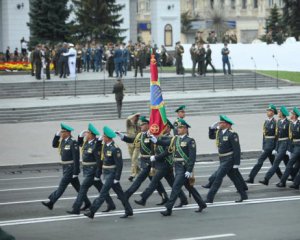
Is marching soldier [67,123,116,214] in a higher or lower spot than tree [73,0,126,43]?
lower

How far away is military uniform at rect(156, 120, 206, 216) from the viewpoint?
55.9 ft

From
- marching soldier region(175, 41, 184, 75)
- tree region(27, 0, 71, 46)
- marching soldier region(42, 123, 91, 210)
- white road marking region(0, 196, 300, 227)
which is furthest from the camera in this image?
tree region(27, 0, 71, 46)

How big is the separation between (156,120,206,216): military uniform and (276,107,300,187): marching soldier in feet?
11.2

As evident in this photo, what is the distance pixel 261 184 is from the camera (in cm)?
2072

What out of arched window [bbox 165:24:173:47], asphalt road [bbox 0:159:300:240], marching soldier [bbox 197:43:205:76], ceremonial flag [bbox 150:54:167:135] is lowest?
asphalt road [bbox 0:159:300:240]

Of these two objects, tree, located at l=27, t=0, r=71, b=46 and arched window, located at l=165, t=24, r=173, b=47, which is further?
arched window, located at l=165, t=24, r=173, b=47

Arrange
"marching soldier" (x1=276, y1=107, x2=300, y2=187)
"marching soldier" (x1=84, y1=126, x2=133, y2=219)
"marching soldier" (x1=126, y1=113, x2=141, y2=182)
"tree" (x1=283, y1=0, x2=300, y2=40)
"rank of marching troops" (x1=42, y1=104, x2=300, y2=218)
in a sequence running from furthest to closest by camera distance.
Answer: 1. "tree" (x1=283, y1=0, x2=300, y2=40)
2. "marching soldier" (x1=126, y1=113, x2=141, y2=182)
3. "marching soldier" (x1=276, y1=107, x2=300, y2=187)
4. "rank of marching troops" (x1=42, y1=104, x2=300, y2=218)
5. "marching soldier" (x1=84, y1=126, x2=133, y2=219)

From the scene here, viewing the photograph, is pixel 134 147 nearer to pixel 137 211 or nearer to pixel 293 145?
pixel 293 145

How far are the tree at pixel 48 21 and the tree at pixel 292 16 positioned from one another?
53.0ft

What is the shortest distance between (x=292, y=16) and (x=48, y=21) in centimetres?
1780

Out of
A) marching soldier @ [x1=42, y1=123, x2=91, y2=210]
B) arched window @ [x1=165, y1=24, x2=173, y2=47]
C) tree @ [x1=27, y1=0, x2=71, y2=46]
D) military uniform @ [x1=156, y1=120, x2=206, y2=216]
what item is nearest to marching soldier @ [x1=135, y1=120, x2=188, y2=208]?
military uniform @ [x1=156, y1=120, x2=206, y2=216]

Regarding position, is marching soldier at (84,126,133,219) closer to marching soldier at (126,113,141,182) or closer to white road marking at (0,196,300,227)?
white road marking at (0,196,300,227)

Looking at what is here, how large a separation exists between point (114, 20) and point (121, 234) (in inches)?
1917

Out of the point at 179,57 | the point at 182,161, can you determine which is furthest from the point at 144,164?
the point at 179,57
